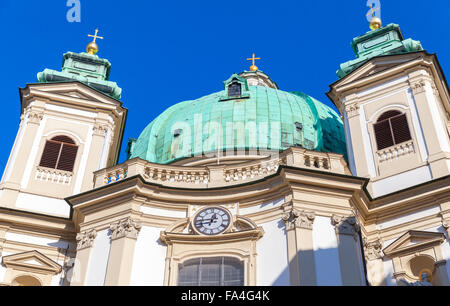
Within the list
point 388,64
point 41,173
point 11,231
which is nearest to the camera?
point 11,231

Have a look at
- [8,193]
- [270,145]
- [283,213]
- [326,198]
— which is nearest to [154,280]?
[283,213]

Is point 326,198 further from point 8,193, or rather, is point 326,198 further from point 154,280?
point 8,193

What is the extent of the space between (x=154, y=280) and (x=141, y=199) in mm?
2572

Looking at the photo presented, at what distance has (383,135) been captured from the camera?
69.6 ft

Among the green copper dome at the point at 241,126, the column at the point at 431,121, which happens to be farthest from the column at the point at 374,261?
the green copper dome at the point at 241,126

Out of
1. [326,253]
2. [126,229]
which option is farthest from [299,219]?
[126,229]

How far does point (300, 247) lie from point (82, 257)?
5902 millimetres

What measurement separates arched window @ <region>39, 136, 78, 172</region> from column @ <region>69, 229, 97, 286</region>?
16.5ft

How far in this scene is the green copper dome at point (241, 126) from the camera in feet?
79.8

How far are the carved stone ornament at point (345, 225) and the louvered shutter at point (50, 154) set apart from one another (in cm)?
1045

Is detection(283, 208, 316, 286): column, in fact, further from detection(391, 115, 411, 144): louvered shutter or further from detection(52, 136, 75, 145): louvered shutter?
detection(52, 136, 75, 145): louvered shutter

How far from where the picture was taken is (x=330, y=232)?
1614 centimetres

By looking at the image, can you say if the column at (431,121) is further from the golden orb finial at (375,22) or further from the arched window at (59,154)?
the arched window at (59,154)

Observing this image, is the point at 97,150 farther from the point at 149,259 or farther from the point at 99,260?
the point at 149,259
